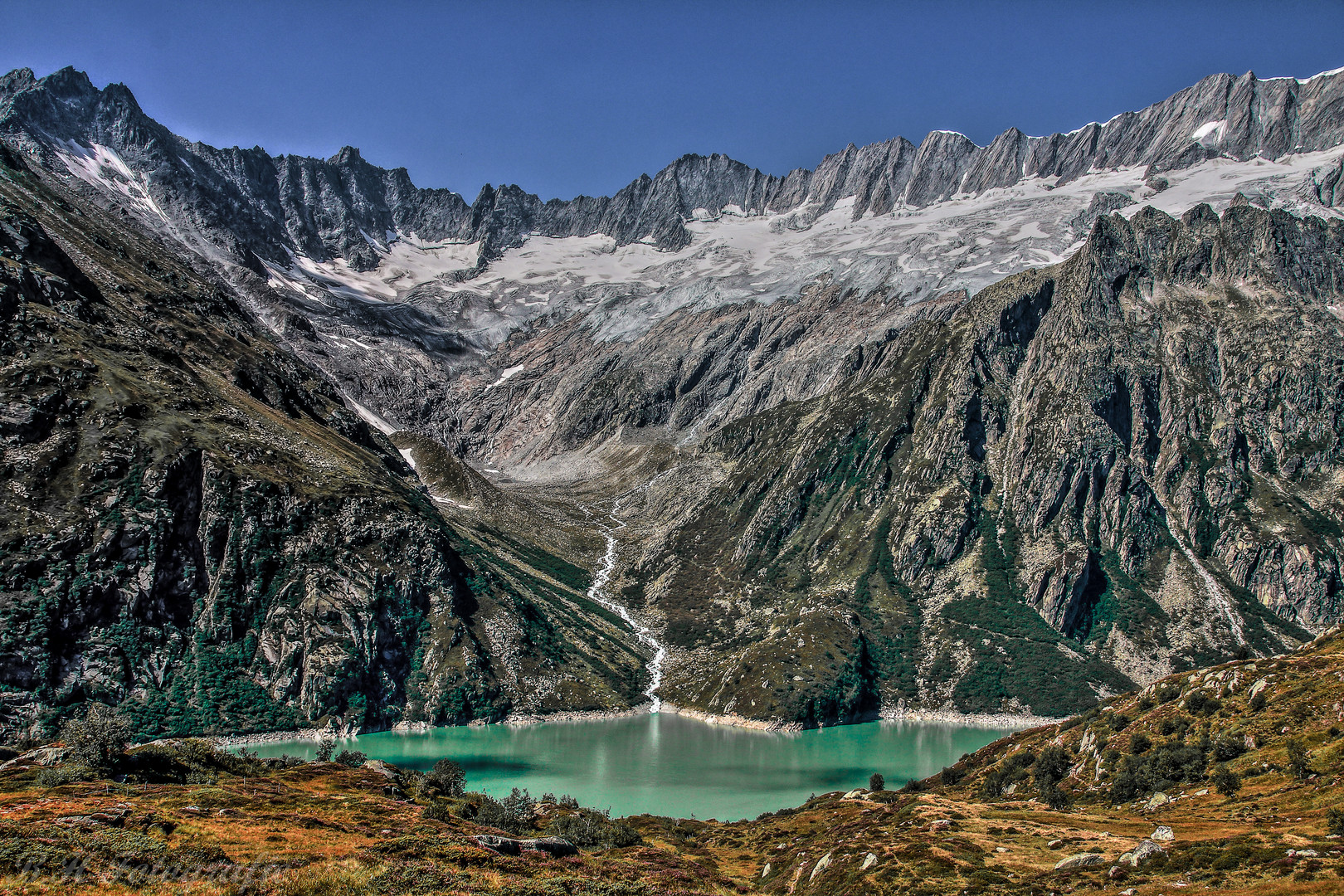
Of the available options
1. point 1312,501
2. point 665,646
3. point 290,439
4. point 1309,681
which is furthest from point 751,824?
point 1312,501

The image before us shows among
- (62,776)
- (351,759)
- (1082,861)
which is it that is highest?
(62,776)

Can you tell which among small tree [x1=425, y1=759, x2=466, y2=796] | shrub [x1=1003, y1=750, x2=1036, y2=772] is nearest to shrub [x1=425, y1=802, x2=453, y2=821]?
small tree [x1=425, y1=759, x2=466, y2=796]

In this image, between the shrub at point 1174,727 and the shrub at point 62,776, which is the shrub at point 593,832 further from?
the shrub at point 1174,727

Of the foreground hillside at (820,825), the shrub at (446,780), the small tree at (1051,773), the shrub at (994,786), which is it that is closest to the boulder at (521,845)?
the foreground hillside at (820,825)

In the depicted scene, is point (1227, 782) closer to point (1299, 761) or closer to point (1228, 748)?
point (1299, 761)

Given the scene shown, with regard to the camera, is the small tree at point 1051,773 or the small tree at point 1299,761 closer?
the small tree at point 1299,761

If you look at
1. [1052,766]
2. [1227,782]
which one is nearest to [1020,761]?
[1052,766]
